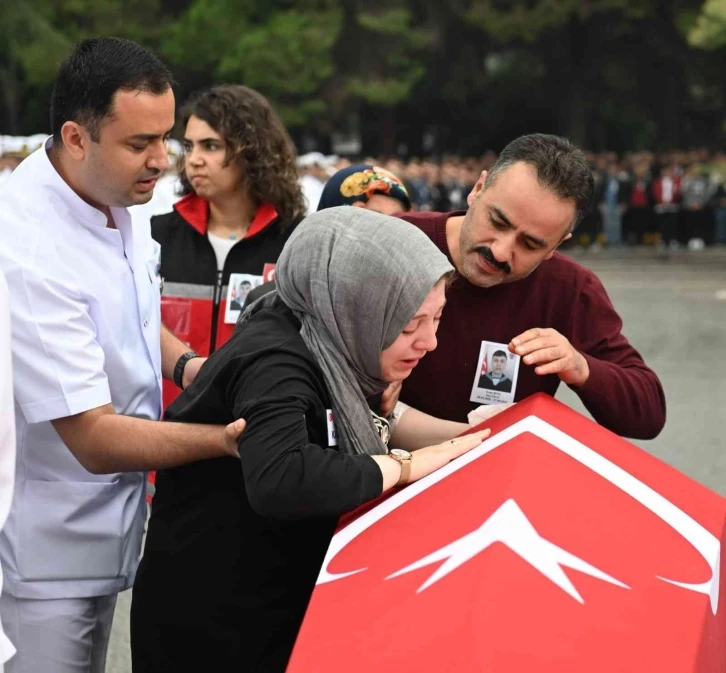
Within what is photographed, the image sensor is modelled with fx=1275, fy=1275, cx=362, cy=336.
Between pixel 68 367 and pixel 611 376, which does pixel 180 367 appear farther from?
pixel 611 376

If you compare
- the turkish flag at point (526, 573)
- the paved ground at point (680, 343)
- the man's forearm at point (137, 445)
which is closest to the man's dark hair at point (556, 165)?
the turkish flag at point (526, 573)

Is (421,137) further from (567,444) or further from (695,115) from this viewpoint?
(567,444)

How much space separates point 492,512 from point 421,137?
113 feet

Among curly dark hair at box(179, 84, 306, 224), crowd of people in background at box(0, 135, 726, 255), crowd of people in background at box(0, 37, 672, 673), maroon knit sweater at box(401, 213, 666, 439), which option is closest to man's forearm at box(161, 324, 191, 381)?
crowd of people in background at box(0, 37, 672, 673)

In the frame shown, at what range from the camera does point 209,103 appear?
4.42 m

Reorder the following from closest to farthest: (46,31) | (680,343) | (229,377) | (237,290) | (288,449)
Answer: (288,449) < (229,377) < (237,290) < (680,343) < (46,31)

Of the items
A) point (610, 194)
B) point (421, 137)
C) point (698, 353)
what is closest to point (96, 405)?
point (698, 353)

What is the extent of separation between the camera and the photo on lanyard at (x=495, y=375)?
297cm

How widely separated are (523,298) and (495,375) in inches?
7.9

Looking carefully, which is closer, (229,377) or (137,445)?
(229,377)

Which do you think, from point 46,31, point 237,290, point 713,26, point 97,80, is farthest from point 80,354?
point 46,31

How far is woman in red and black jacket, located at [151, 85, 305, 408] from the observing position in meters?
4.32

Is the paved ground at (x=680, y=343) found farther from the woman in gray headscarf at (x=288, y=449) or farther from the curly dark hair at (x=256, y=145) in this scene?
the woman in gray headscarf at (x=288, y=449)

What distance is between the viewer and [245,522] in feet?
7.66
